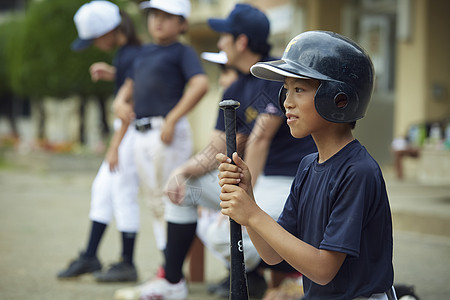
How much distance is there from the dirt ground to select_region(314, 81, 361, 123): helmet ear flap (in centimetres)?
230

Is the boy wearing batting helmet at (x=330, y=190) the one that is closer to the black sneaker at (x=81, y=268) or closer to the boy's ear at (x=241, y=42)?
the boy's ear at (x=241, y=42)

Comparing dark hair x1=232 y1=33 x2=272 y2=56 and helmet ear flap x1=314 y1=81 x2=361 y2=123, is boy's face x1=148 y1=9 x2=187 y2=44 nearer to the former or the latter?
dark hair x1=232 y1=33 x2=272 y2=56

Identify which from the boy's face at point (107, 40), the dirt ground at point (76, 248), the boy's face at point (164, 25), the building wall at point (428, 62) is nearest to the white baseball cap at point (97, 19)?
the boy's face at point (107, 40)

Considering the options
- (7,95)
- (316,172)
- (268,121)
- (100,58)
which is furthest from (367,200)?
(7,95)

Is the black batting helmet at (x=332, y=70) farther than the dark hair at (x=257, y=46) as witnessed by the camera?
No

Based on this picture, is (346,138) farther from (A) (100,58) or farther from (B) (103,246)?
(A) (100,58)

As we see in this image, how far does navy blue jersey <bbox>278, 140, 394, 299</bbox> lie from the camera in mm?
1806

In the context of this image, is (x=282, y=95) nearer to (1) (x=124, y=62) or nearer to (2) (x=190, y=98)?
(2) (x=190, y=98)

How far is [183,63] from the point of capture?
4.18 metres

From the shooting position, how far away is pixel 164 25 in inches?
162

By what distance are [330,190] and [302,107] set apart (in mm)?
263

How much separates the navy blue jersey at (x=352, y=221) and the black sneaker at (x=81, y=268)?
2.69 metres

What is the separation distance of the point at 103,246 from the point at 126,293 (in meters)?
2.18

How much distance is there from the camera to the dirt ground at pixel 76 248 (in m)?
4.12
